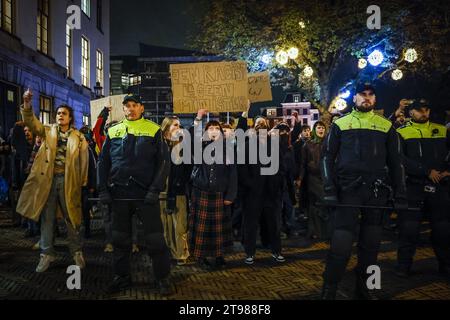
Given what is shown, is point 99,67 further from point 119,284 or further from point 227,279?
point 119,284

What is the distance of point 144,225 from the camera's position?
470 centimetres

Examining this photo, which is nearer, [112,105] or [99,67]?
[112,105]

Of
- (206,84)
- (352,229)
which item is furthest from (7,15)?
(352,229)

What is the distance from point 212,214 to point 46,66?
14228 millimetres

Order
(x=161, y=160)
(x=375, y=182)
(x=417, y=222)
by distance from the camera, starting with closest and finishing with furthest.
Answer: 1. (x=375, y=182)
2. (x=161, y=160)
3. (x=417, y=222)

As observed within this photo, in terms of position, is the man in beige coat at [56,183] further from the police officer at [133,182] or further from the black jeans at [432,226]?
the black jeans at [432,226]

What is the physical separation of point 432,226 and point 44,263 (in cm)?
528

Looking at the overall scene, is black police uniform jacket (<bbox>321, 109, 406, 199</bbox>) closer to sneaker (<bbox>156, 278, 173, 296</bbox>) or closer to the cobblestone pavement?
the cobblestone pavement

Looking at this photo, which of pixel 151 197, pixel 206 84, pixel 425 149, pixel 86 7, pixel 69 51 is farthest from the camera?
pixel 86 7

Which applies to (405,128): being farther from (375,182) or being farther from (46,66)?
(46,66)

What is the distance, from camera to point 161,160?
189 inches
